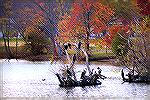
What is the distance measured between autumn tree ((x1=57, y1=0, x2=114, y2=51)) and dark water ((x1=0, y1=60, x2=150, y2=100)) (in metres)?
2.01

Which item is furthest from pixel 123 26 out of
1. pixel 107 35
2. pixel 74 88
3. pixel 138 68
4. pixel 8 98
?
pixel 8 98

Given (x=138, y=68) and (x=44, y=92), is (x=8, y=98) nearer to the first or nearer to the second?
(x=44, y=92)

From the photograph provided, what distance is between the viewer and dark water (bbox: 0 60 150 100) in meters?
16.8

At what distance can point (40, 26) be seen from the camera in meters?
27.0

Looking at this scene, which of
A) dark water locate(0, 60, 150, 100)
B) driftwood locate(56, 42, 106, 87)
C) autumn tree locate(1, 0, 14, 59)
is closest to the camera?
dark water locate(0, 60, 150, 100)

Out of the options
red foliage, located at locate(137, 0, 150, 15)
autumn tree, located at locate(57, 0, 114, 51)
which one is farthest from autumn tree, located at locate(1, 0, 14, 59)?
red foliage, located at locate(137, 0, 150, 15)

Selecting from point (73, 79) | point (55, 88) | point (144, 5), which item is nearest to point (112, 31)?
point (144, 5)

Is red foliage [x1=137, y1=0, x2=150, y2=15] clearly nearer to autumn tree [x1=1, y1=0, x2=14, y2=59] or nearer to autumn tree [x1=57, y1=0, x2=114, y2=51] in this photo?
autumn tree [x1=57, y1=0, x2=114, y2=51]

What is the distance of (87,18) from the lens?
2553cm

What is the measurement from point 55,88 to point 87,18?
773 centimetres

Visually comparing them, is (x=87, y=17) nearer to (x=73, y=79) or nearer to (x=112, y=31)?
(x=112, y=31)

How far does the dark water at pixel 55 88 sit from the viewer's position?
662 inches

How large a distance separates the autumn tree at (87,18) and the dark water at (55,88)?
2014 millimetres

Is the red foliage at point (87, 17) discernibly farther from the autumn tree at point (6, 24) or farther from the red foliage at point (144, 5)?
the autumn tree at point (6, 24)
